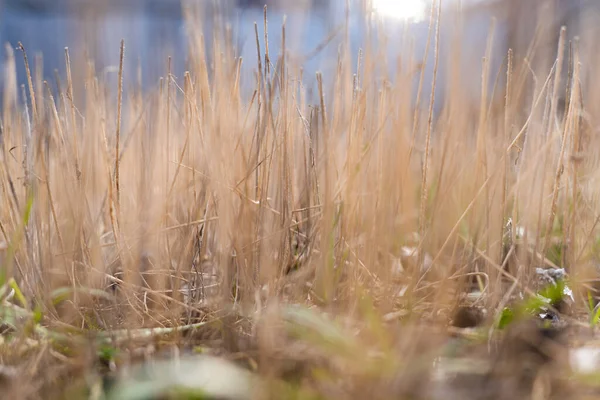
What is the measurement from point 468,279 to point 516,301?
0.40 feet

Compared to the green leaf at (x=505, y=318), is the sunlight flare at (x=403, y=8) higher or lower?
higher

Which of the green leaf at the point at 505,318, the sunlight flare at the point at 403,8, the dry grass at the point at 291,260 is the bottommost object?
the green leaf at the point at 505,318

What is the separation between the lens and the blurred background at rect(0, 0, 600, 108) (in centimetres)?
85

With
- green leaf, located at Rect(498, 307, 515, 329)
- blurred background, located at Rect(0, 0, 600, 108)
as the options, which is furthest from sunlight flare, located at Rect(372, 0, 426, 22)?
green leaf, located at Rect(498, 307, 515, 329)

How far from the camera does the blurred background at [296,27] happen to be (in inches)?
33.6

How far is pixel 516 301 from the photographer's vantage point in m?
0.81

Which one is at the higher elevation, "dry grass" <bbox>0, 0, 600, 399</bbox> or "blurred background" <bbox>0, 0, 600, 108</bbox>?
"blurred background" <bbox>0, 0, 600, 108</bbox>

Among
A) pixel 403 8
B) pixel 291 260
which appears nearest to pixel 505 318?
pixel 291 260

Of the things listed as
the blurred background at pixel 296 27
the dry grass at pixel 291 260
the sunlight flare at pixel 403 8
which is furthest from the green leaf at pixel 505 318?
the sunlight flare at pixel 403 8

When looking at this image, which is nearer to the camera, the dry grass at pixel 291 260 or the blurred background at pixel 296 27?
the dry grass at pixel 291 260

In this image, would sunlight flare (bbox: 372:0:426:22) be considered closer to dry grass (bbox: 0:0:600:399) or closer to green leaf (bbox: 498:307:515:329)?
dry grass (bbox: 0:0:600:399)

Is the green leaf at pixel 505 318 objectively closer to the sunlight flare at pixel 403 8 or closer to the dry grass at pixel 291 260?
the dry grass at pixel 291 260

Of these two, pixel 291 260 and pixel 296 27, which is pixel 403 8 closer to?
pixel 296 27

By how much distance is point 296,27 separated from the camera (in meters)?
0.89
